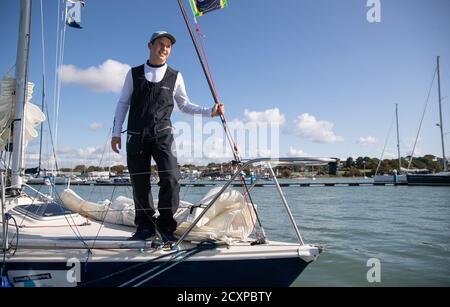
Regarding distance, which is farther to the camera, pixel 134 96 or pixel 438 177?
pixel 438 177

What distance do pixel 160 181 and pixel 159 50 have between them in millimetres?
1391

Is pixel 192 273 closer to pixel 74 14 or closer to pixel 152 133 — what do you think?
pixel 152 133

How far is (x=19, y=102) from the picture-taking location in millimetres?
5969

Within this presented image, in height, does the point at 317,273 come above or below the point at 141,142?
below

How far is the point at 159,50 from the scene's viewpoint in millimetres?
3703

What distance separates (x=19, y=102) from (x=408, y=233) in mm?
10053

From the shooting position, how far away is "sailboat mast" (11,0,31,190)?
588 centimetres

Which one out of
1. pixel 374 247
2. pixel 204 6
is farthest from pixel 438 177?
pixel 204 6

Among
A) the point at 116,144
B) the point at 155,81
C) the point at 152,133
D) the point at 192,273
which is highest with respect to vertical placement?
the point at 155,81

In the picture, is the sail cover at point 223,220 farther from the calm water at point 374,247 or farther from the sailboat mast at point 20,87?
the sailboat mast at point 20,87

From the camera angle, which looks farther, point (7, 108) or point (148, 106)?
point (7, 108)

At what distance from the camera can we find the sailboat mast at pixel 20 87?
5.88 m
